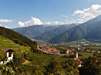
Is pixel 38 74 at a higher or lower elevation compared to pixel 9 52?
lower

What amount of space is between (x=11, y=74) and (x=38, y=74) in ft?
20.3

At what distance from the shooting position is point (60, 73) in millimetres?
28406

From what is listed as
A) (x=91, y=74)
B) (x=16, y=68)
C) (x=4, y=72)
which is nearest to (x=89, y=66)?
(x=91, y=74)

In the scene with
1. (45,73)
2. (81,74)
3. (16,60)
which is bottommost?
(81,74)

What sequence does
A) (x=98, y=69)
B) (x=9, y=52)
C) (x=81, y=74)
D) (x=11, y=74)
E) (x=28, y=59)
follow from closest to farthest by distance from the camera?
(x=11, y=74) → (x=98, y=69) → (x=81, y=74) → (x=9, y=52) → (x=28, y=59)

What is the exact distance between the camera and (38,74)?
29.9 m

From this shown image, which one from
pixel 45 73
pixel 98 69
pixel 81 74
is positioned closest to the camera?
pixel 45 73

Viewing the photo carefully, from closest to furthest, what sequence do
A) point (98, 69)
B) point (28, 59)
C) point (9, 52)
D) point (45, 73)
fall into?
1. point (45, 73)
2. point (98, 69)
3. point (9, 52)
4. point (28, 59)

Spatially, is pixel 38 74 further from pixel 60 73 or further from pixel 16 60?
pixel 16 60

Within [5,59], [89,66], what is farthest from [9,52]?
[89,66]

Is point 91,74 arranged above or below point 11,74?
below

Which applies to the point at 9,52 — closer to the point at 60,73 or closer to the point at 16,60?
the point at 16,60

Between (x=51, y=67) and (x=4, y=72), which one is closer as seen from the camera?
(x=4, y=72)

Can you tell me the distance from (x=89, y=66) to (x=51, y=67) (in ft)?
41.6
